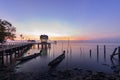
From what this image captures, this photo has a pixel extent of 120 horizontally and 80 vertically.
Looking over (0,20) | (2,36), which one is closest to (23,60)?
(2,36)

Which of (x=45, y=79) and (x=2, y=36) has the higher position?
(x=2, y=36)

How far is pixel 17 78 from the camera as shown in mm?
20828

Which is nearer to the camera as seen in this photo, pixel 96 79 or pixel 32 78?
pixel 96 79

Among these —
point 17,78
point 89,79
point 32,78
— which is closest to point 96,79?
point 89,79

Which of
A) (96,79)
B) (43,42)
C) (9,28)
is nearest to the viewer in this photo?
(96,79)

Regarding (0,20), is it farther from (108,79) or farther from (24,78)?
(108,79)

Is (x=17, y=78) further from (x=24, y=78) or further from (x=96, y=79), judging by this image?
(x=96, y=79)

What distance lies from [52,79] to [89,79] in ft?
17.9

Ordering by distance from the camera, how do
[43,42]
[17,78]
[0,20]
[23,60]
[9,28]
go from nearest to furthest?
[17,78] → [23,60] → [0,20] → [9,28] → [43,42]

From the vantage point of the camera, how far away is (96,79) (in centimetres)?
1856

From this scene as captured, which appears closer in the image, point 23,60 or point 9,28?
point 23,60

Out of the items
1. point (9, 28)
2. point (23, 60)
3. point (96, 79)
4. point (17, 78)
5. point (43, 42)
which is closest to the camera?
point (96, 79)

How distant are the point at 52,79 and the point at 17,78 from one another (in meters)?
5.10

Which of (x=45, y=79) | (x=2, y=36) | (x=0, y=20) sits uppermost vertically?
(x=0, y=20)
